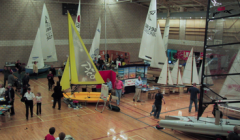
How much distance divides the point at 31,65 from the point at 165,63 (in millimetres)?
10264

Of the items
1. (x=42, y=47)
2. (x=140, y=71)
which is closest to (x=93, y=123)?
(x=140, y=71)

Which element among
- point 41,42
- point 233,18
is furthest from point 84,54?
point 41,42

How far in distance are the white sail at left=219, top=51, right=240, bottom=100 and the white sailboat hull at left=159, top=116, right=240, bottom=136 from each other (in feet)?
3.30

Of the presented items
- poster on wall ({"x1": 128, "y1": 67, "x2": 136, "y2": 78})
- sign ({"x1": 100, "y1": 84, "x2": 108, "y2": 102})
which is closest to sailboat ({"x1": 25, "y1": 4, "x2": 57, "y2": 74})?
poster on wall ({"x1": 128, "y1": 67, "x2": 136, "y2": 78})

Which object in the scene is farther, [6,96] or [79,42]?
[79,42]

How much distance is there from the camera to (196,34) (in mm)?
25875

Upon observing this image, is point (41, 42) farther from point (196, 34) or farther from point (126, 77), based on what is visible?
point (196, 34)

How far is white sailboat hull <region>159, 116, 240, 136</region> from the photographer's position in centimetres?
803

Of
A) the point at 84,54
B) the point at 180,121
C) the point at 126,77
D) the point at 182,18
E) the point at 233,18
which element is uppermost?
the point at 182,18

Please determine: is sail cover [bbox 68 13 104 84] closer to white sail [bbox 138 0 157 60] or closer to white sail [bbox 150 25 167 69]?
white sail [bbox 138 0 157 60]

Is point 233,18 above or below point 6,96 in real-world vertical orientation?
above

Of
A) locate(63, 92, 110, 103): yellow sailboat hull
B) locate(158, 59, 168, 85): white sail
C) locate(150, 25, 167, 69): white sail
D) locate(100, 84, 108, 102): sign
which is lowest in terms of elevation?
locate(63, 92, 110, 103): yellow sailboat hull

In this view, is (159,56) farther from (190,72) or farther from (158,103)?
(158,103)

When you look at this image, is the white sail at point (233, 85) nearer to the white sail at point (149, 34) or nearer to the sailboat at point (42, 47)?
the white sail at point (149, 34)
